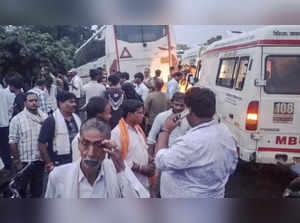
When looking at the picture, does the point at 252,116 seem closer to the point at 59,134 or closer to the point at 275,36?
the point at 275,36

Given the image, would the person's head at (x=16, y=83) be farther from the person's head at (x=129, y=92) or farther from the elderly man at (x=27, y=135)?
the person's head at (x=129, y=92)

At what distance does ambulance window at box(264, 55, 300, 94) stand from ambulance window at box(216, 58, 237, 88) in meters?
0.72

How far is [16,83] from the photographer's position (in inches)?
131

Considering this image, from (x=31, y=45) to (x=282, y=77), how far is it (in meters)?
2.75

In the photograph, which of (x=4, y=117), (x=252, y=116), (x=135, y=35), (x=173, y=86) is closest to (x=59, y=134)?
(x=4, y=117)

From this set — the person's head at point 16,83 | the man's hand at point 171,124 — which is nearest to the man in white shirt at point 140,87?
the person's head at point 16,83

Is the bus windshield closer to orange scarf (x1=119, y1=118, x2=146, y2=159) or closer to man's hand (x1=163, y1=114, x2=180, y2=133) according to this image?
orange scarf (x1=119, y1=118, x2=146, y2=159)

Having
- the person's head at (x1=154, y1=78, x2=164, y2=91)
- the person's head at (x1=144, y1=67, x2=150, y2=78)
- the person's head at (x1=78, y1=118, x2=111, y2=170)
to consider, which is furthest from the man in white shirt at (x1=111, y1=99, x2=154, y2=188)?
the person's head at (x1=144, y1=67, x2=150, y2=78)

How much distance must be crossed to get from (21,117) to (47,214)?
6.26 ft

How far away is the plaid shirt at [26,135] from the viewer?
260cm

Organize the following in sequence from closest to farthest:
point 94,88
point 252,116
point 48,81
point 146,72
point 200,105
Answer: point 200,105, point 48,81, point 252,116, point 94,88, point 146,72
